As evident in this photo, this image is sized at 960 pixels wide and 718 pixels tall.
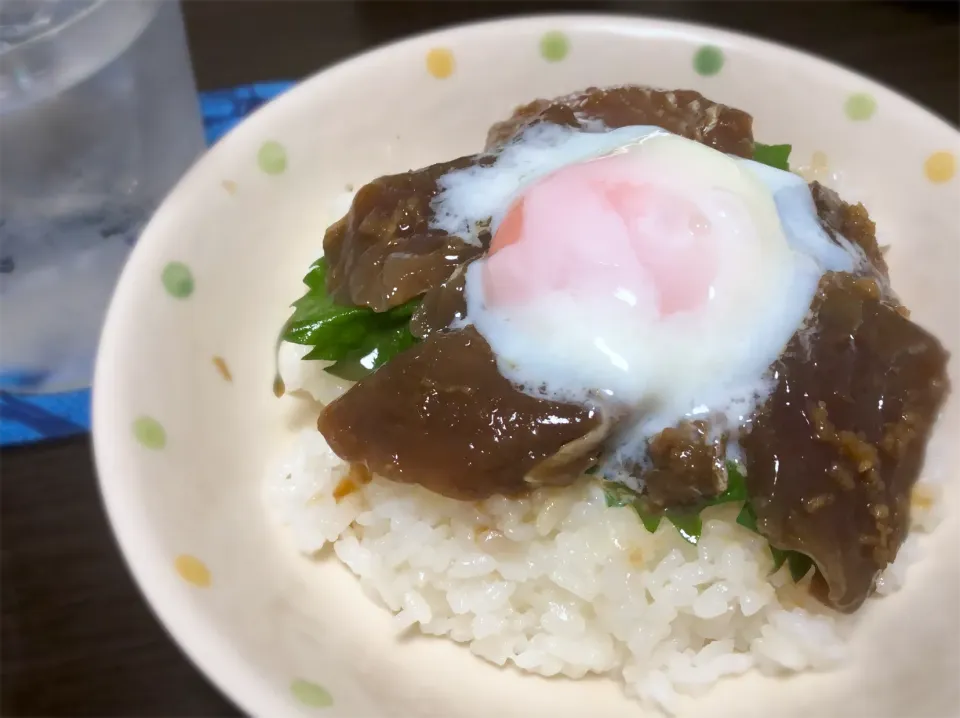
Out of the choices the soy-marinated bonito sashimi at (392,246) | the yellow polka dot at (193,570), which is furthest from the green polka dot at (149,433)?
the soy-marinated bonito sashimi at (392,246)

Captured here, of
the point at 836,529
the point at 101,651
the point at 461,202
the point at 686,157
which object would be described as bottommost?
the point at 101,651

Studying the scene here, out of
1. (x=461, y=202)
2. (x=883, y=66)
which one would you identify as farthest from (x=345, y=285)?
(x=883, y=66)

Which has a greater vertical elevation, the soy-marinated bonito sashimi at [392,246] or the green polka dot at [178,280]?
the soy-marinated bonito sashimi at [392,246]

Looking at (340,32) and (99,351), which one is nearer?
(99,351)

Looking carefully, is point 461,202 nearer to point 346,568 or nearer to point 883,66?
point 346,568

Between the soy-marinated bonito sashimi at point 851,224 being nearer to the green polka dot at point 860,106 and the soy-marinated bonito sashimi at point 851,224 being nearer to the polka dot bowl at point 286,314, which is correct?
the polka dot bowl at point 286,314

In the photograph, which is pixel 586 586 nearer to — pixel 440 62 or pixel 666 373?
pixel 666 373

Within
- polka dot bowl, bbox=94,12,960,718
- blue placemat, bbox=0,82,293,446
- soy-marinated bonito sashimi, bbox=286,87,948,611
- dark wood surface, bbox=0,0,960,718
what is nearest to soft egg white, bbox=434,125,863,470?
soy-marinated bonito sashimi, bbox=286,87,948,611
